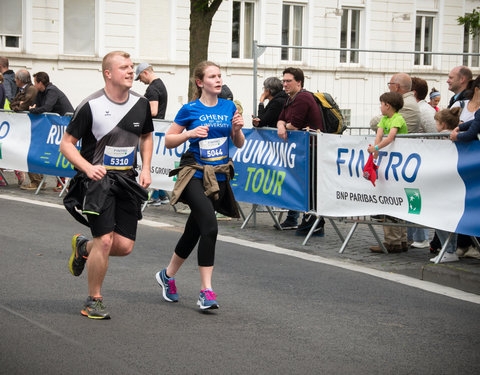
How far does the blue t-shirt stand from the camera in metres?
6.77

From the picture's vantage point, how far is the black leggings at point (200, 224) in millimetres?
6570

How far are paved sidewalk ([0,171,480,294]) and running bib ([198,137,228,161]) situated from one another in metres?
2.60

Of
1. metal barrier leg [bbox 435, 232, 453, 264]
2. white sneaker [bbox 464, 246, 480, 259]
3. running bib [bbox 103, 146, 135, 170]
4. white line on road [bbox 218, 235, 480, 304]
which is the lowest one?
white line on road [bbox 218, 235, 480, 304]

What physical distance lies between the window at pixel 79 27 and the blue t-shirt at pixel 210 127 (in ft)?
64.3

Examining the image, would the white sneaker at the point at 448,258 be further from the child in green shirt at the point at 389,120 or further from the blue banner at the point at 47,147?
the blue banner at the point at 47,147

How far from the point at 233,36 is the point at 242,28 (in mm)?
490

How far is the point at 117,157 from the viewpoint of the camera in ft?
20.4

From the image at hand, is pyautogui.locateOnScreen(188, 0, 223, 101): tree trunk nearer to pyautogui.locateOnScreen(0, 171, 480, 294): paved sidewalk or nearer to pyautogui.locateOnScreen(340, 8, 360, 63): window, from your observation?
pyautogui.locateOnScreen(0, 171, 480, 294): paved sidewalk

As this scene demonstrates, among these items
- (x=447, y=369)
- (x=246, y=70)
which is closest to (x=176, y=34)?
(x=246, y=70)

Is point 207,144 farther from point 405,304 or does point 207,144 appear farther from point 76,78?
point 76,78

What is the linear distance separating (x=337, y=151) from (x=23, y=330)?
16.0 feet

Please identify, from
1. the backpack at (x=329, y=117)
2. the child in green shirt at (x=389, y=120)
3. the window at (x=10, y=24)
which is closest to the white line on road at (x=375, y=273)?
the child in green shirt at (x=389, y=120)

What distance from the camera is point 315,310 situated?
671cm

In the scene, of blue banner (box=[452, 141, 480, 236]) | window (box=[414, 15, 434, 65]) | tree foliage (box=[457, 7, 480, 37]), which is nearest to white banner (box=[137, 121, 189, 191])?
blue banner (box=[452, 141, 480, 236])
